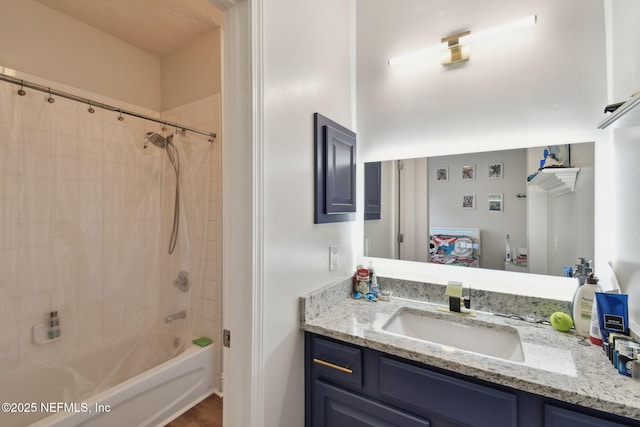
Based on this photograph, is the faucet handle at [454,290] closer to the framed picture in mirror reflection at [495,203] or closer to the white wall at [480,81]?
the framed picture in mirror reflection at [495,203]

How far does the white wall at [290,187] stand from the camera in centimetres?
102

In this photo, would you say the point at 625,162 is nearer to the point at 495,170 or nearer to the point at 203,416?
the point at 495,170

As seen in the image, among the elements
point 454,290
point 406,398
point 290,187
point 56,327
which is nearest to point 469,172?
point 454,290

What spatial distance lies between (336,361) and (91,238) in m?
1.86

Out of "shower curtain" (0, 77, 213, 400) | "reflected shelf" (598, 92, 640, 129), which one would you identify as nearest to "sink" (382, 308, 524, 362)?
"reflected shelf" (598, 92, 640, 129)

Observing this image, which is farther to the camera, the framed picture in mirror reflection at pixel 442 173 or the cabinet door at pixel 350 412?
the framed picture in mirror reflection at pixel 442 173

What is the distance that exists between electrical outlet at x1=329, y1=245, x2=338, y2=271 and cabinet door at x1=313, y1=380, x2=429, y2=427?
21.1 inches

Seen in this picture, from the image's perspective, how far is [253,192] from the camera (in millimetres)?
937

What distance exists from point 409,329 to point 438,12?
172 cm

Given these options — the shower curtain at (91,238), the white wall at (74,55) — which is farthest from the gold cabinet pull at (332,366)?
the white wall at (74,55)

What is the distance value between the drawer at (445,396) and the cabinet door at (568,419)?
0.26ft

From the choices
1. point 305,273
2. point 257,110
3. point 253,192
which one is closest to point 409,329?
point 305,273

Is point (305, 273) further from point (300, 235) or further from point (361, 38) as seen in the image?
point (361, 38)

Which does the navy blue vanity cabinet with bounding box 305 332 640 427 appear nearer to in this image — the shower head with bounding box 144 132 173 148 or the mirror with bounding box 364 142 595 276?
the mirror with bounding box 364 142 595 276
